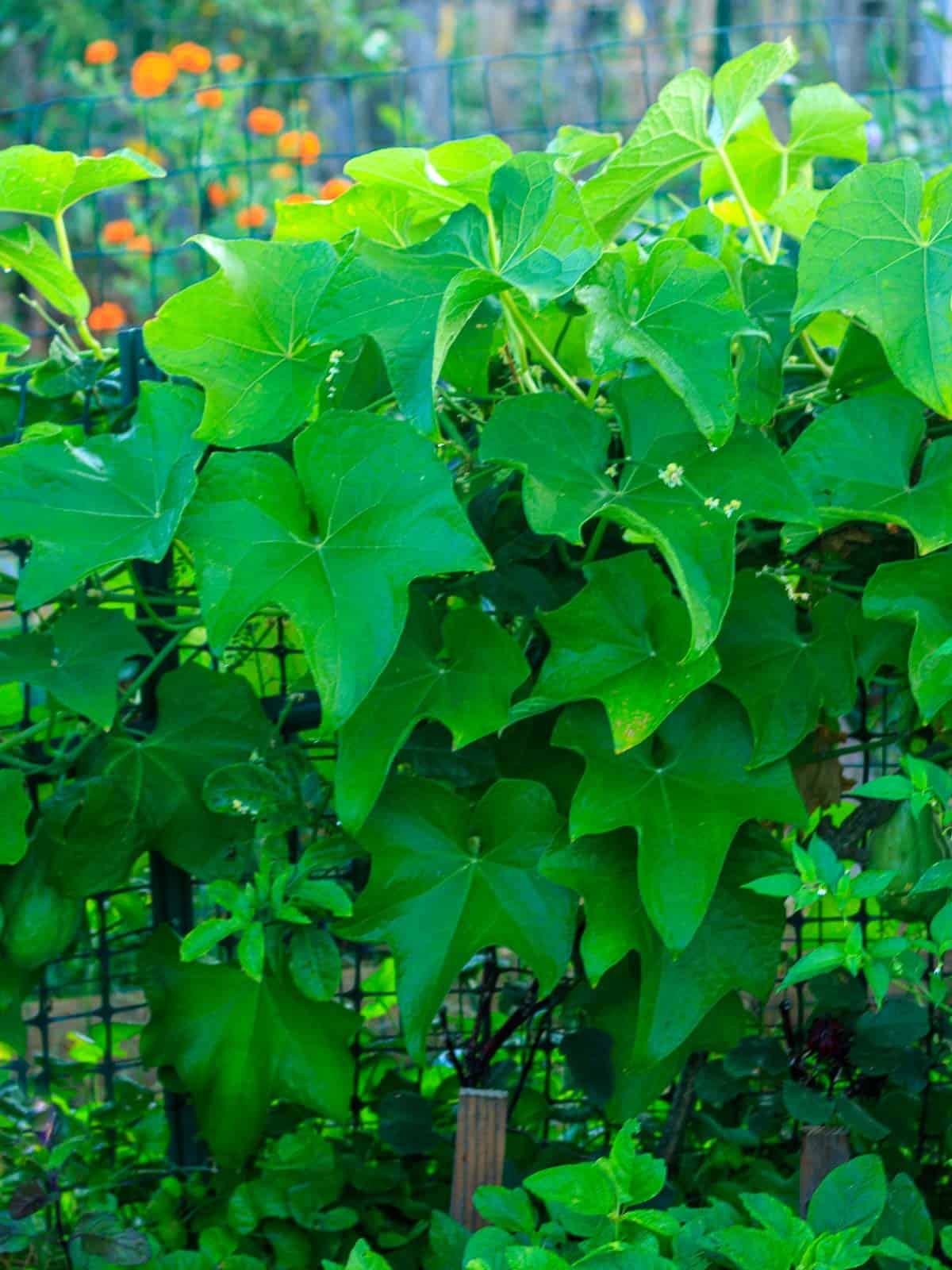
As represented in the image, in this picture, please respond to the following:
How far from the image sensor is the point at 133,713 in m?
1.60

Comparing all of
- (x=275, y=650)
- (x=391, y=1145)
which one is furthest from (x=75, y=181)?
(x=391, y=1145)

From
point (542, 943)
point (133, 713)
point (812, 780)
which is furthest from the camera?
point (133, 713)

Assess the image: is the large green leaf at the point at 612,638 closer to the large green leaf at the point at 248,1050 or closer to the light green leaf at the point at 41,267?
the large green leaf at the point at 248,1050

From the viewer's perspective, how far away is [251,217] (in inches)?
180

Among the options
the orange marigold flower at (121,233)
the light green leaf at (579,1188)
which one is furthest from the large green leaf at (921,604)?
the orange marigold flower at (121,233)

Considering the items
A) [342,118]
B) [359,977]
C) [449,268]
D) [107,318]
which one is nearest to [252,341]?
[449,268]

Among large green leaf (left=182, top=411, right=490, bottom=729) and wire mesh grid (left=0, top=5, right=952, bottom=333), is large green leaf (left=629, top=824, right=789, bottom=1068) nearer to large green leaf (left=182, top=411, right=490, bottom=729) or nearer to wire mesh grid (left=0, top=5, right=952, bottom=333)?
large green leaf (left=182, top=411, right=490, bottom=729)

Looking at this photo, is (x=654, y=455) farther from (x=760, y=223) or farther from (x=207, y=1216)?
(x=207, y=1216)

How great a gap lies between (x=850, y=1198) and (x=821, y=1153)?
15cm

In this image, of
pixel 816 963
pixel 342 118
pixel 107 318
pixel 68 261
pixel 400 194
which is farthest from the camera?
pixel 342 118

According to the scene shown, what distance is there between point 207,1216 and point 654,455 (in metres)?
0.94

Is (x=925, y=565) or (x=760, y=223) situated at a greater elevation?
(x=760, y=223)

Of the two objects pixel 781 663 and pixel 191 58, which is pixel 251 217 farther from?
pixel 781 663

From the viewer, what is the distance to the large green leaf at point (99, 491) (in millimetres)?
1170
